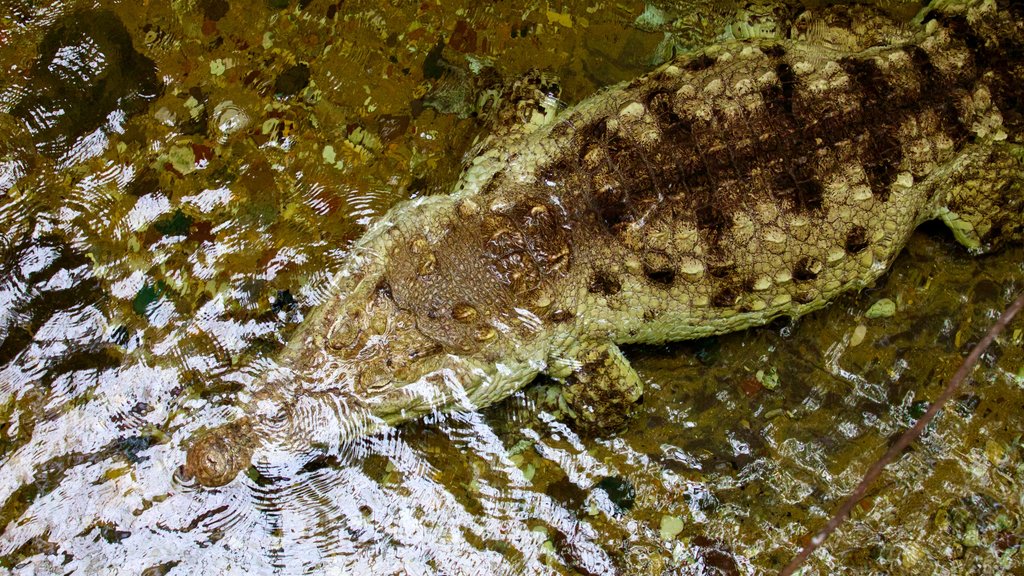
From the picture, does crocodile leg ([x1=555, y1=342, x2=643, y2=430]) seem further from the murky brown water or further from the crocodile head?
the crocodile head

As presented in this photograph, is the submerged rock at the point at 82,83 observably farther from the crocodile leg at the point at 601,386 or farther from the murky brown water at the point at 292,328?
the crocodile leg at the point at 601,386

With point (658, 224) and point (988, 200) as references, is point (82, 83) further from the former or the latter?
point (988, 200)

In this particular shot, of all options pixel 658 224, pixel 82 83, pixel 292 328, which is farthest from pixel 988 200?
pixel 82 83

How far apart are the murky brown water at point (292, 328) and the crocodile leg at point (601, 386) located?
0.20m

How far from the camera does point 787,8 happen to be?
4.19 metres

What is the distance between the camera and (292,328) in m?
3.95

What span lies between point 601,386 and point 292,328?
1.75 meters

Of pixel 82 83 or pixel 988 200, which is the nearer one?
pixel 988 200

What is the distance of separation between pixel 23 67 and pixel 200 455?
2.70 m

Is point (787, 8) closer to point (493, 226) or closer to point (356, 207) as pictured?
point (493, 226)

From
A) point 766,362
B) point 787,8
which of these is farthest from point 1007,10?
point 766,362

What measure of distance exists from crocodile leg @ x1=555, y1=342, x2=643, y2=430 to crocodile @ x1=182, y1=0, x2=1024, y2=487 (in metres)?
0.15

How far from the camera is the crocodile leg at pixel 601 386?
12.3ft

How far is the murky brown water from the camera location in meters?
3.79
